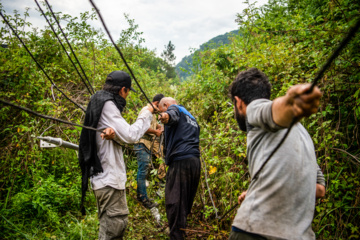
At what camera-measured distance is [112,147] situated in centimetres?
219

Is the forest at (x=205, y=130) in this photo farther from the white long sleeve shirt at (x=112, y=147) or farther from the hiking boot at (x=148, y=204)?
the white long sleeve shirt at (x=112, y=147)

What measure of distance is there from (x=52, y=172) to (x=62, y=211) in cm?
97

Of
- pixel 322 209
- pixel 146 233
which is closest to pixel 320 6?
pixel 322 209

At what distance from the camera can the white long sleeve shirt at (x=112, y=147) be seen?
2123 mm

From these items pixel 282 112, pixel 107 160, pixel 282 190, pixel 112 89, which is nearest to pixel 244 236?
pixel 282 190

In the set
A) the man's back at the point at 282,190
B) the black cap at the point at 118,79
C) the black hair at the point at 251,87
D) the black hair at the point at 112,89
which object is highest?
the black cap at the point at 118,79

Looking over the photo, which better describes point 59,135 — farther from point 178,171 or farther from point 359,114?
point 359,114

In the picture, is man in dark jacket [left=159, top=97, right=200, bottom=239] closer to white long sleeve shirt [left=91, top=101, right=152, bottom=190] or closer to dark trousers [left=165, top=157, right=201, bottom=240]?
dark trousers [left=165, top=157, right=201, bottom=240]

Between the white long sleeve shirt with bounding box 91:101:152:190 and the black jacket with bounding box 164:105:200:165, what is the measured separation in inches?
29.6

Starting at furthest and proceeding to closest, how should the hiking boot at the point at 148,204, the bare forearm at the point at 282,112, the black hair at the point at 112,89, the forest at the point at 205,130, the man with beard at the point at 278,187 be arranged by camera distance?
the hiking boot at the point at 148,204
the forest at the point at 205,130
the black hair at the point at 112,89
the man with beard at the point at 278,187
the bare forearm at the point at 282,112

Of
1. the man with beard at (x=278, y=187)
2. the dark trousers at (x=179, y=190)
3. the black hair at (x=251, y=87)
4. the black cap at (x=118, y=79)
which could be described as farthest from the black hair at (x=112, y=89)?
the man with beard at (x=278, y=187)

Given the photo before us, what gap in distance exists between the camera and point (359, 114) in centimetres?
239

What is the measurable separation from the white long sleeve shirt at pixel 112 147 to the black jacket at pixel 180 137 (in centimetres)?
75

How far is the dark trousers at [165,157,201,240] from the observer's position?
275 centimetres
